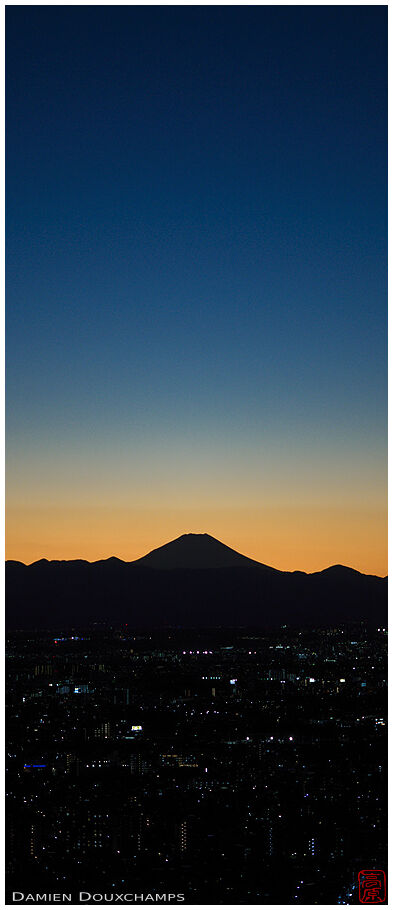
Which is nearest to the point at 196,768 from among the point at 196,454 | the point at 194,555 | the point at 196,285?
the point at 194,555

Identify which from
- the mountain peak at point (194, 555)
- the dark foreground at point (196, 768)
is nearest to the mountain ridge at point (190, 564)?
the mountain peak at point (194, 555)

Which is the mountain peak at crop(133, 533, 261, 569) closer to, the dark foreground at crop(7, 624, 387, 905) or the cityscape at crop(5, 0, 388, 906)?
the cityscape at crop(5, 0, 388, 906)

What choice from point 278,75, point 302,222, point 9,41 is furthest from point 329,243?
point 9,41

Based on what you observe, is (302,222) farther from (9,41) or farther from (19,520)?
(19,520)

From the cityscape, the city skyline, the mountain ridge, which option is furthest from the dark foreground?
the city skyline
